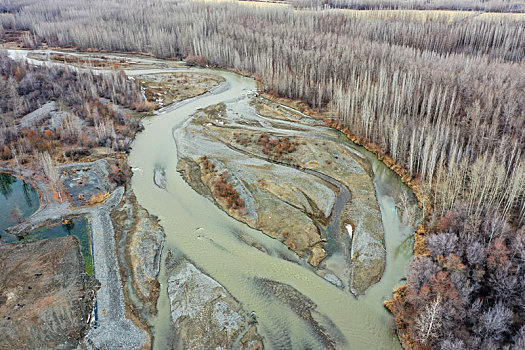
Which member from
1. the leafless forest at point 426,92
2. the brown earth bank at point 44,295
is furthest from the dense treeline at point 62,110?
the leafless forest at point 426,92

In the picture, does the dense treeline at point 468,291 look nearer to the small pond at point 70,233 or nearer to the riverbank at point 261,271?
the riverbank at point 261,271

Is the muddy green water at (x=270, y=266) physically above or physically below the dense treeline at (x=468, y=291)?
below

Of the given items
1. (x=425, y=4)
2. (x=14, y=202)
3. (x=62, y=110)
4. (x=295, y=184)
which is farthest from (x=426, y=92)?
(x=425, y=4)

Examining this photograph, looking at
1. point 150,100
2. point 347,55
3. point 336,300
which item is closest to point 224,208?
point 336,300

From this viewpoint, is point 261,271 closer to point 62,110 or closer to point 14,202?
point 14,202

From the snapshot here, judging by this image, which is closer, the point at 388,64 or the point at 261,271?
the point at 261,271

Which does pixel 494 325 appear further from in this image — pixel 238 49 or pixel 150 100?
pixel 238 49
